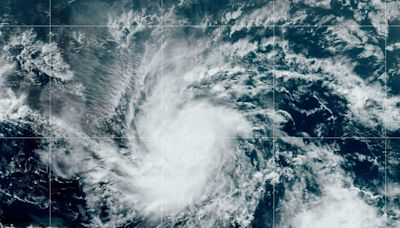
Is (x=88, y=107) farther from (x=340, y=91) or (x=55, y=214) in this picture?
(x=340, y=91)

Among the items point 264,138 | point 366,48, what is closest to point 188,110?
point 264,138

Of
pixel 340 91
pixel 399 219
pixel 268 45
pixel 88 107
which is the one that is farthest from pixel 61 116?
pixel 399 219

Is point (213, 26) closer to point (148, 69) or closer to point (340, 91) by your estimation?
point (148, 69)

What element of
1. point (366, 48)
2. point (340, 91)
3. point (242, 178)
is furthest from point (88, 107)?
point (366, 48)

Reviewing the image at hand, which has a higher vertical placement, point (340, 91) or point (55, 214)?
point (340, 91)

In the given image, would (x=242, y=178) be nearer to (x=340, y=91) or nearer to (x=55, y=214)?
(x=340, y=91)

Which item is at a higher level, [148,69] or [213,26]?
[213,26]

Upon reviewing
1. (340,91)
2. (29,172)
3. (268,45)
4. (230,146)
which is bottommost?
(29,172)

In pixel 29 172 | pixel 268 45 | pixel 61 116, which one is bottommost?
pixel 29 172
